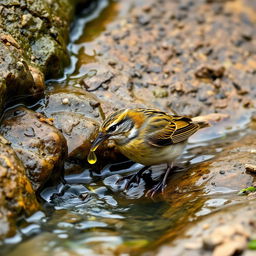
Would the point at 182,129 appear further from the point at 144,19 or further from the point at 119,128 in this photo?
the point at 144,19

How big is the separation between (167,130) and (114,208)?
1.73 m

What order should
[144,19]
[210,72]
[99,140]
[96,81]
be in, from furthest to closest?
[144,19]
[210,72]
[96,81]
[99,140]

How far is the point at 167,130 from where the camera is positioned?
741 cm

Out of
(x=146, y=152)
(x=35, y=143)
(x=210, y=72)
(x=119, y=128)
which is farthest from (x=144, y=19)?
(x=35, y=143)

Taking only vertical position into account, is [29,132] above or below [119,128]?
above

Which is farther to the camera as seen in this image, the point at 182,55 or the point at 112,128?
the point at 182,55

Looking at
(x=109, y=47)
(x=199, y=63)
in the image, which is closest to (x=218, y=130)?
(x=199, y=63)

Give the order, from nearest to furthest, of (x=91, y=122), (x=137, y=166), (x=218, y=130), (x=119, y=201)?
(x=119, y=201)
(x=91, y=122)
(x=137, y=166)
(x=218, y=130)

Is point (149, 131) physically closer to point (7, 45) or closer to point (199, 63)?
point (7, 45)

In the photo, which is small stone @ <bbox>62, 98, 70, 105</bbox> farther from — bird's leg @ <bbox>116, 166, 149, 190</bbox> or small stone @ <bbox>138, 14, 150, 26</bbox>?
small stone @ <bbox>138, 14, 150, 26</bbox>

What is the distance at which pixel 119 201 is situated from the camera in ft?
21.3

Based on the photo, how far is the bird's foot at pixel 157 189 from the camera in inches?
265

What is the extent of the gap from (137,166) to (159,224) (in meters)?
2.25

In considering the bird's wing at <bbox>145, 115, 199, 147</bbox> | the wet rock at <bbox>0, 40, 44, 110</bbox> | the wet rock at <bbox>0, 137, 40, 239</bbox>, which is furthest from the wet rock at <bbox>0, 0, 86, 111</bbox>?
the bird's wing at <bbox>145, 115, 199, 147</bbox>
